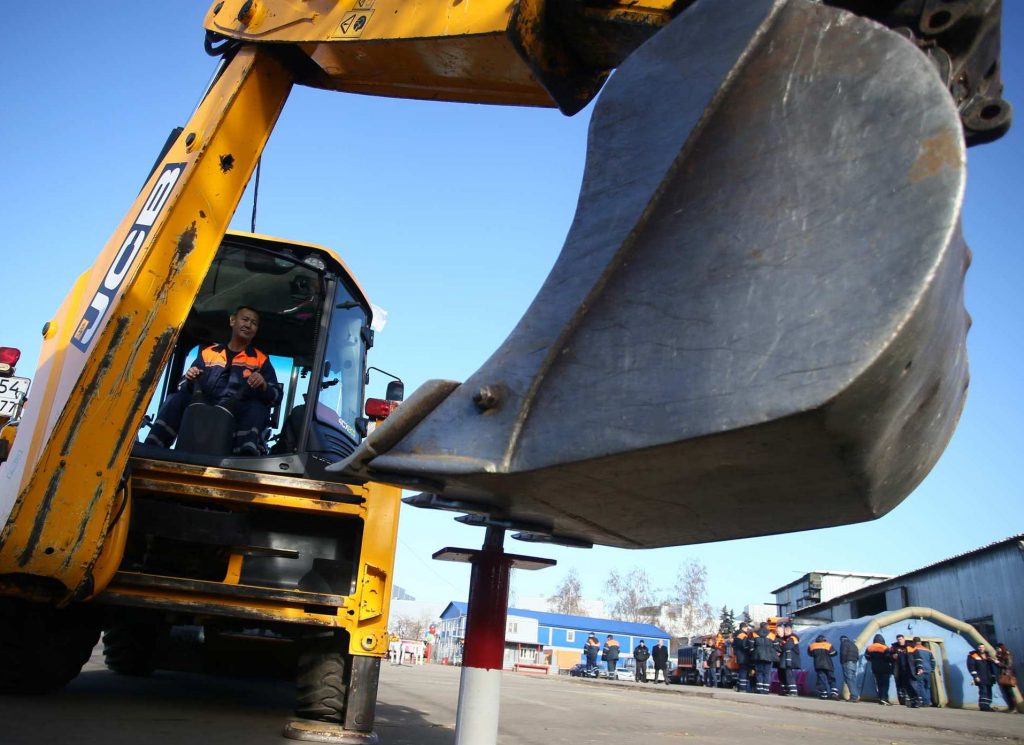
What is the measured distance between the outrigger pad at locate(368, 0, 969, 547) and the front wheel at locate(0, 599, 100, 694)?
355 centimetres

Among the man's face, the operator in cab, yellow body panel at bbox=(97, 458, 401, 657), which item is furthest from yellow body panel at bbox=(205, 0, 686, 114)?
yellow body panel at bbox=(97, 458, 401, 657)

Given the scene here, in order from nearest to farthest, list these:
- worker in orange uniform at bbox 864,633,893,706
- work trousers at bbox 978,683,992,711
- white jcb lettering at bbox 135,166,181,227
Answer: white jcb lettering at bbox 135,166,181,227
work trousers at bbox 978,683,992,711
worker in orange uniform at bbox 864,633,893,706

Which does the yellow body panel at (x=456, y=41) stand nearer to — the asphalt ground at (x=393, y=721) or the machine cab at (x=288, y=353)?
the machine cab at (x=288, y=353)

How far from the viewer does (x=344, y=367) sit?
17.1 ft

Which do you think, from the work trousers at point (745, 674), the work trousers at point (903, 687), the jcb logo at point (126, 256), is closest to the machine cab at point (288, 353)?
the jcb logo at point (126, 256)

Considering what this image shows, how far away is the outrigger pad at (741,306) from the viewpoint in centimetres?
112

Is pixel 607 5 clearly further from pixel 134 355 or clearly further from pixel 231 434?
pixel 231 434

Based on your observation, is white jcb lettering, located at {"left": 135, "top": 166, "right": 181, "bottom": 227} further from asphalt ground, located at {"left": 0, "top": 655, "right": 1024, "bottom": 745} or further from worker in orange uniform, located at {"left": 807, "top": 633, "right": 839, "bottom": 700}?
worker in orange uniform, located at {"left": 807, "top": 633, "right": 839, "bottom": 700}

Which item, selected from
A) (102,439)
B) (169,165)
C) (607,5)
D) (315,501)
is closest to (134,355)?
(102,439)

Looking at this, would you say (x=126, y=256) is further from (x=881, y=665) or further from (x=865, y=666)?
(x=865, y=666)

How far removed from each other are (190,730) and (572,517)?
3.03 meters

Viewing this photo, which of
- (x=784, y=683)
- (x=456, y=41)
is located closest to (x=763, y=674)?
(x=784, y=683)

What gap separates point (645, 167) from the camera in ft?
4.70

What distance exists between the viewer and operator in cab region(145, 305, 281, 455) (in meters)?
4.59
